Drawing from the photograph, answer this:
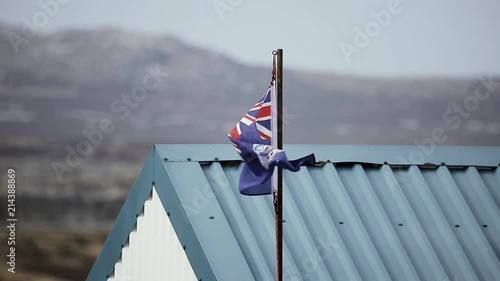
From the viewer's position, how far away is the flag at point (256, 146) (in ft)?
7.59

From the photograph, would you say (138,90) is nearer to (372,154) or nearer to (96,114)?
(96,114)

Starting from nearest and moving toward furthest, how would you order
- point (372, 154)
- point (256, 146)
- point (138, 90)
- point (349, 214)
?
point (256, 146) → point (349, 214) → point (372, 154) → point (138, 90)

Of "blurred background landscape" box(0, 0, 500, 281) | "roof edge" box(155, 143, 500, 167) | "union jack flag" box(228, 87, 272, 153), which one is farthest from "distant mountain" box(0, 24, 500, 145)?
"union jack flag" box(228, 87, 272, 153)

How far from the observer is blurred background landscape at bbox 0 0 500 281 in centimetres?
570

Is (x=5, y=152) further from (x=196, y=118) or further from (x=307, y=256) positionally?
(x=307, y=256)

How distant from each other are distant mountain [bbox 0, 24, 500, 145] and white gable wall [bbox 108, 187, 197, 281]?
2565 mm

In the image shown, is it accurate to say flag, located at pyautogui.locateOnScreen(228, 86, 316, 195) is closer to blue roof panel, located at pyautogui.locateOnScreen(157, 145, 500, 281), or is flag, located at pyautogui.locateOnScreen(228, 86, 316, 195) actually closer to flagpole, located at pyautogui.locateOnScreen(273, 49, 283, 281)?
flagpole, located at pyautogui.locateOnScreen(273, 49, 283, 281)

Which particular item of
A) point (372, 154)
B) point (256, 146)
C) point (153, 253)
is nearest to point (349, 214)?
point (372, 154)

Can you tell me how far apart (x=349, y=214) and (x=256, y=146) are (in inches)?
29.3

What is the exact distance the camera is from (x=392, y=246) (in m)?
2.91

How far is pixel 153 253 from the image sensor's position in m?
2.99

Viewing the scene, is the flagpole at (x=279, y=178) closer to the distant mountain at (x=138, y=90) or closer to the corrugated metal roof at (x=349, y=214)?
the corrugated metal roof at (x=349, y=214)

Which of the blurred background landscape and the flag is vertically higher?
the blurred background landscape

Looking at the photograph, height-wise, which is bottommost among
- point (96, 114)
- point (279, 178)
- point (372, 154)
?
point (279, 178)
